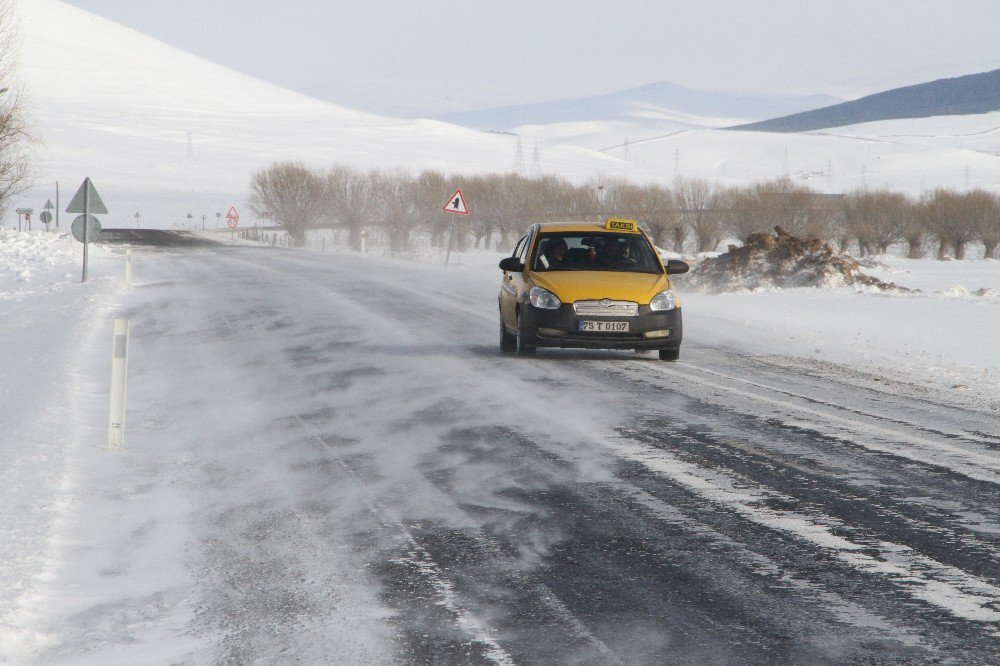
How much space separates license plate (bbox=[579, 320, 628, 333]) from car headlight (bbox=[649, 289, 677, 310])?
0.44m

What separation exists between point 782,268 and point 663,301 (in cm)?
1840

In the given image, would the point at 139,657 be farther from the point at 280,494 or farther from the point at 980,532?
the point at 980,532

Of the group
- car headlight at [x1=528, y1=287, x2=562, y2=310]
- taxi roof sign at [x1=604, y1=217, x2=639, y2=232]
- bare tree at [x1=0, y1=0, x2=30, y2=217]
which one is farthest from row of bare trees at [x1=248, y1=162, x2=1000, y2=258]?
car headlight at [x1=528, y1=287, x2=562, y2=310]

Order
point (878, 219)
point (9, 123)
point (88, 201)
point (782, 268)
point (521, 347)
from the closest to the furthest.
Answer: point (521, 347) → point (88, 201) → point (782, 268) → point (9, 123) → point (878, 219)

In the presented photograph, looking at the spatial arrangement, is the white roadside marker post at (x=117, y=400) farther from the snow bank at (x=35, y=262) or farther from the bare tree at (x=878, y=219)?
the bare tree at (x=878, y=219)

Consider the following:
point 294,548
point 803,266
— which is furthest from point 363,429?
point 803,266

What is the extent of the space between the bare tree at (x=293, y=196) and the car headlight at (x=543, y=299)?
211 feet

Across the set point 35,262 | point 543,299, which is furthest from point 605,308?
point 35,262

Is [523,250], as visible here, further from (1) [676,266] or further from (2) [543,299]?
(1) [676,266]

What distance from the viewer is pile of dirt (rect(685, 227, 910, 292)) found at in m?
29.8

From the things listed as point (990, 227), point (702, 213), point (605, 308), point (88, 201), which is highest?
point (702, 213)

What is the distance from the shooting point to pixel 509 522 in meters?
6.07

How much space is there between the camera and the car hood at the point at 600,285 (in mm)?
13156

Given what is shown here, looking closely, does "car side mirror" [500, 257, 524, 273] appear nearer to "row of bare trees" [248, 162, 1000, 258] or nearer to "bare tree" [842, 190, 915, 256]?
"row of bare trees" [248, 162, 1000, 258]
